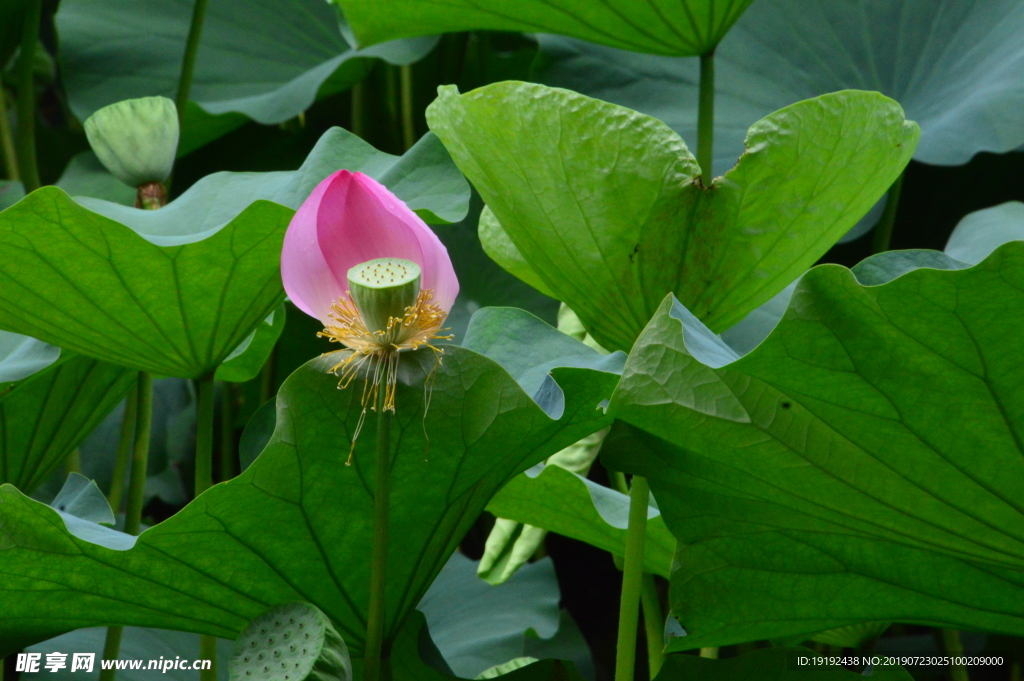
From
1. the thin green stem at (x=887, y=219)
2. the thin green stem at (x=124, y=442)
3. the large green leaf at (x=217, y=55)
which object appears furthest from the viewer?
the large green leaf at (x=217, y=55)

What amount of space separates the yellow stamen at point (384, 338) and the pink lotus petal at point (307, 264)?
12mm

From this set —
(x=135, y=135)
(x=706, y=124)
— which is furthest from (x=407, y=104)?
(x=706, y=124)

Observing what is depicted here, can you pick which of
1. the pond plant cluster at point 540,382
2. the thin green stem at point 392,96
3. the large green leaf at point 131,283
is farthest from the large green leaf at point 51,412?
the thin green stem at point 392,96

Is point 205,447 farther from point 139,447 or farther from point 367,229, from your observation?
point 367,229

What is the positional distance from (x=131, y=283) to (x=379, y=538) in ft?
0.80

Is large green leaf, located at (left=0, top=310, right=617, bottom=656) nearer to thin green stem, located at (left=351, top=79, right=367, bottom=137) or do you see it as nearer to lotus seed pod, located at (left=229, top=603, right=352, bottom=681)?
lotus seed pod, located at (left=229, top=603, right=352, bottom=681)

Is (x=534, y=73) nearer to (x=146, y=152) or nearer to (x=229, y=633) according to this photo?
(x=146, y=152)

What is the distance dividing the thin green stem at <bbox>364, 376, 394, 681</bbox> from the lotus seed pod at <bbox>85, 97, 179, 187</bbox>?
420mm

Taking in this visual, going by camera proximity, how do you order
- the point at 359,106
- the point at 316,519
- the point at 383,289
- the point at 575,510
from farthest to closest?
the point at 359,106 < the point at 575,510 < the point at 316,519 < the point at 383,289

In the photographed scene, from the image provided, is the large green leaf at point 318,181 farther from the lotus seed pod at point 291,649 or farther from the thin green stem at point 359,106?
the thin green stem at point 359,106

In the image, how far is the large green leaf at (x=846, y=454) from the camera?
452 millimetres

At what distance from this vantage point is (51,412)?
766mm

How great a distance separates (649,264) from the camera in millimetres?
575

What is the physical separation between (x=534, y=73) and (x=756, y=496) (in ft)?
2.34
